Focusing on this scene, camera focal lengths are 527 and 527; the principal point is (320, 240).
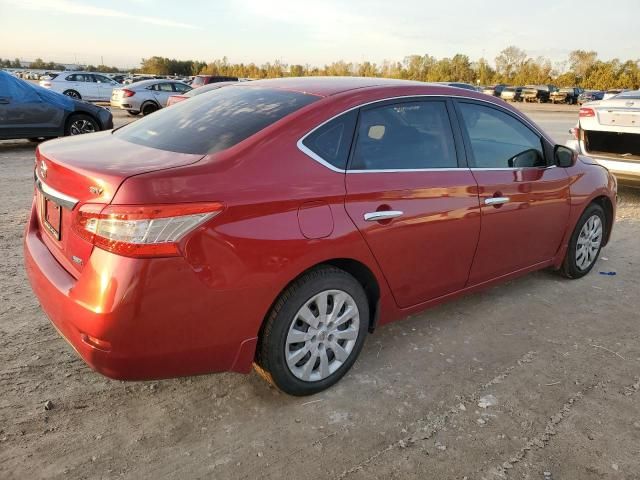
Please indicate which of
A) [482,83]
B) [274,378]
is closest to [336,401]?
[274,378]

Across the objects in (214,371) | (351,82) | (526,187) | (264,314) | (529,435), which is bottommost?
(529,435)

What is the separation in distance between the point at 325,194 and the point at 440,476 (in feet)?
4.60

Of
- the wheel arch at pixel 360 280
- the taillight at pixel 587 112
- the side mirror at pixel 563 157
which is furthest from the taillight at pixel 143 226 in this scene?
the taillight at pixel 587 112

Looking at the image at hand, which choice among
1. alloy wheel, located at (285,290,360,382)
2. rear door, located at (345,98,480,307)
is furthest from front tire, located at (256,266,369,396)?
rear door, located at (345,98,480,307)

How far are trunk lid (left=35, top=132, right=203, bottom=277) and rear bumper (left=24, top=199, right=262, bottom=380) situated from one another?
0.15 metres

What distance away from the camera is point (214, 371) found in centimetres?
250

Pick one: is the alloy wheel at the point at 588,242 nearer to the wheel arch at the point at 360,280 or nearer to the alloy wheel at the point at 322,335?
the wheel arch at the point at 360,280

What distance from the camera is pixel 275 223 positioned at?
2441mm

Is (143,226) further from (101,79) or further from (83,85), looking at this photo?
(101,79)

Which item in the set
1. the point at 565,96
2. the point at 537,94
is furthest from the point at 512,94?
the point at 565,96

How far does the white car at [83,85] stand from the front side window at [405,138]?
21.5 meters

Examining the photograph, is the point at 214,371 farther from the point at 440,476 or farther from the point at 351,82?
the point at 351,82

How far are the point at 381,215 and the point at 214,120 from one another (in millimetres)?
1062

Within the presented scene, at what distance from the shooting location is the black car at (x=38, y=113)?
9.66m
